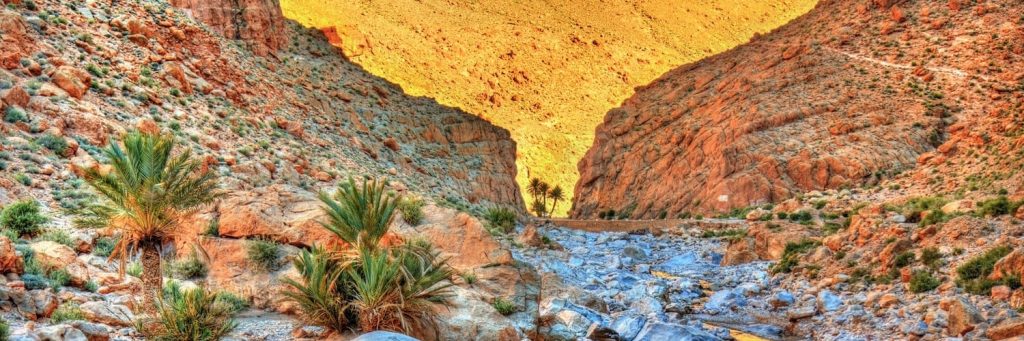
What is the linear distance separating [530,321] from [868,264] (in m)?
10.2

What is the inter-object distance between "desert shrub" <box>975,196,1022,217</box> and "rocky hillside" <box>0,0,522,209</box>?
1845 centimetres

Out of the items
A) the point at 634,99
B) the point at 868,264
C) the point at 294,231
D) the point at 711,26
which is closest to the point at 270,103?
the point at 294,231

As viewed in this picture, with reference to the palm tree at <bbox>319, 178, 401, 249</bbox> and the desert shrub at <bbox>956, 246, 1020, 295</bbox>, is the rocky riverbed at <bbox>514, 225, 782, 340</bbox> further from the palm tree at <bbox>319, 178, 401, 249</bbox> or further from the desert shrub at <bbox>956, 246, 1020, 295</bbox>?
the palm tree at <bbox>319, 178, 401, 249</bbox>

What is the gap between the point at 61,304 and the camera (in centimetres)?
943

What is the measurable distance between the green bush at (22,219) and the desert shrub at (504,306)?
7844 mm

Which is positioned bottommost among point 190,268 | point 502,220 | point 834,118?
point 190,268

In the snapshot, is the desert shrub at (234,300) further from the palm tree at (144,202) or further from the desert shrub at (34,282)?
the desert shrub at (34,282)

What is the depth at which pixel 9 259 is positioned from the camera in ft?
31.4

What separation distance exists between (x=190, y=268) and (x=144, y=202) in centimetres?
254

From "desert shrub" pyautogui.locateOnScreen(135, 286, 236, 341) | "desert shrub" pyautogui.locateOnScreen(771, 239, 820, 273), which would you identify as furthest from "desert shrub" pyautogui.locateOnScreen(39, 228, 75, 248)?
"desert shrub" pyautogui.locateOnScreen(771, 239, 820, 273)

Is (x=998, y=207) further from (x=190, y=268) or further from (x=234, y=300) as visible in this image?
(x=190, y=268)

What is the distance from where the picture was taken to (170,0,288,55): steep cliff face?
35.8 m

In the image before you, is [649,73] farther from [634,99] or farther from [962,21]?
[962,21]

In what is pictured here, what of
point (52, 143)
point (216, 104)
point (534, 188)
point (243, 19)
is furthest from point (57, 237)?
point (534, 188)
